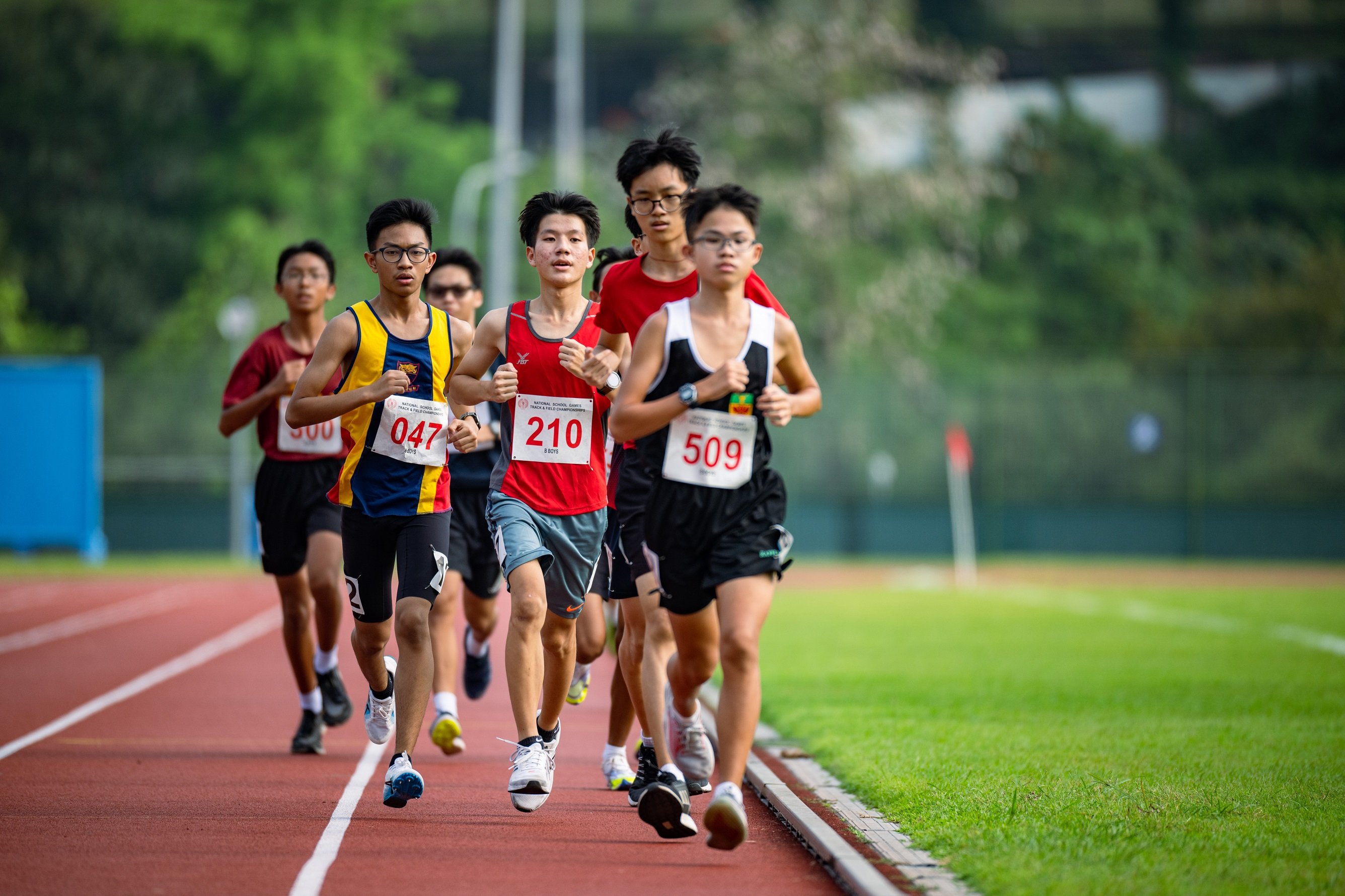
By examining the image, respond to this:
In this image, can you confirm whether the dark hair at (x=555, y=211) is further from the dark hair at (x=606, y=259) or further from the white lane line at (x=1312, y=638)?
the white lane line at (x=1312, y=638)

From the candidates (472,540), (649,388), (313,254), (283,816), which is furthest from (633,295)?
(472,540)

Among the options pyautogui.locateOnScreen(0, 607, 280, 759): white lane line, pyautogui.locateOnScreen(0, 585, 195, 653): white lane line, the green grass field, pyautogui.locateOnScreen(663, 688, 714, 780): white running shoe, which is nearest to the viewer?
the green grass field

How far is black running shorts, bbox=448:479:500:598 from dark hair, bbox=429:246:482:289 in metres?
1.19

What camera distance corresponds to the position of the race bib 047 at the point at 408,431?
7.87 metres

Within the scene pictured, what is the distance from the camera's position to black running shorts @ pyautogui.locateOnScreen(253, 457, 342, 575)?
32.1 ft

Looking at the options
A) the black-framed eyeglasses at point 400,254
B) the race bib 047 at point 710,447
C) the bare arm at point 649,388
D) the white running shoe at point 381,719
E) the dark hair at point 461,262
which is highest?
the dark hair at point 461,262

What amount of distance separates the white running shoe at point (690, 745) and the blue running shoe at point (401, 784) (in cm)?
106

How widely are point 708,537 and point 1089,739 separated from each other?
406cm

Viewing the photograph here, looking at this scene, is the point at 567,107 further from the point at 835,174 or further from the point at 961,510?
the point at 961,510

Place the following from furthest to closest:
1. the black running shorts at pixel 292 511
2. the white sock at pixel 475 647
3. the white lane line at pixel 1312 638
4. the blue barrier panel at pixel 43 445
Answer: the blue barrier panel at pixel 43 445, the white lane line at pixel 1312 638, the white sock at pixel 475 647, the black running shorts at pixel 292 511

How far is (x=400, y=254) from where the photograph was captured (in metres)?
7.88

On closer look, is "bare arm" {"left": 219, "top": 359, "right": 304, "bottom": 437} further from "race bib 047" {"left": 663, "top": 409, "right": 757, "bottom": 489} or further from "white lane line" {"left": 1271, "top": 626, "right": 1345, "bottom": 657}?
"white lane line" {"left": 1271, "top": 626, "right": 1345, "bottom": 657}

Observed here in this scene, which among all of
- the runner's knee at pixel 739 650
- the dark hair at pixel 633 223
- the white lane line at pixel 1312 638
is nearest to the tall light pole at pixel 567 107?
the white lane line at pixel 1312 638

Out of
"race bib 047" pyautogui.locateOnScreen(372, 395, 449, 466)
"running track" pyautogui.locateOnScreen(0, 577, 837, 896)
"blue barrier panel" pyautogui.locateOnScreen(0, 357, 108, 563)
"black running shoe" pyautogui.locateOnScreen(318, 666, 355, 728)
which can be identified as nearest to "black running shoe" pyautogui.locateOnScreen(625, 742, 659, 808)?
"running track" pyautogui.locateOnScreen(0, 577, 837, 896)
